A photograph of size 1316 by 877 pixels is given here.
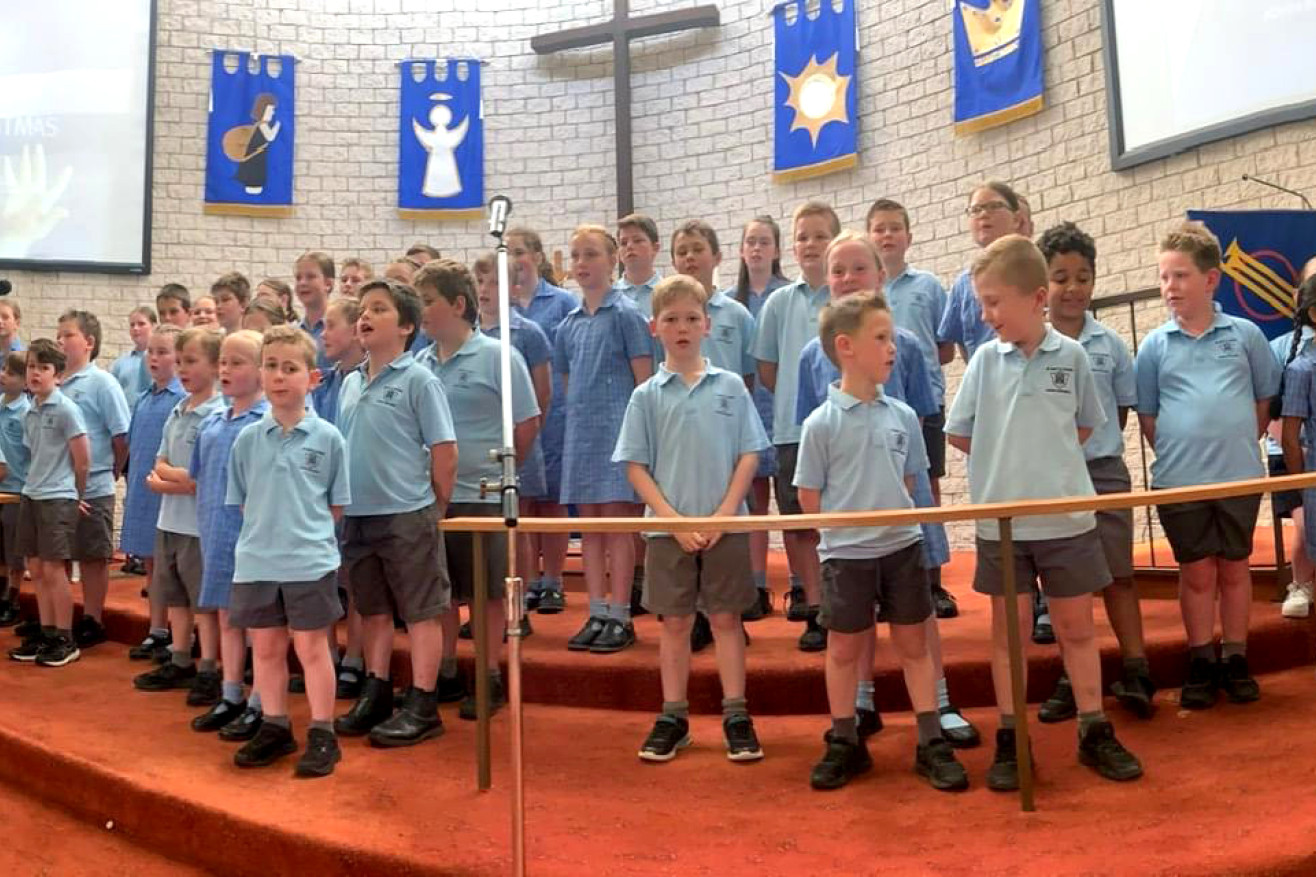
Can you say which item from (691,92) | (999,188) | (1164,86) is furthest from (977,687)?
(691,92)

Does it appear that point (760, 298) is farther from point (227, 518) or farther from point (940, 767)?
point (940, 767)

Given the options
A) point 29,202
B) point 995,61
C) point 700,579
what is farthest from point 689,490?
point 29,202

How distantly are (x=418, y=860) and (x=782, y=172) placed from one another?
6.88 meters

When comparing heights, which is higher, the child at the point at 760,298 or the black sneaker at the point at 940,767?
the child at the point at 760,298

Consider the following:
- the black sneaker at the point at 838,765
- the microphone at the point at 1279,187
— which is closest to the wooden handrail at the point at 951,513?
the black sneaker at the point at 838,765

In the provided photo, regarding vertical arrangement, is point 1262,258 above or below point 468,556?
above

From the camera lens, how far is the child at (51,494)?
4.80 m

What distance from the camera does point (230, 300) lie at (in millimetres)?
5637

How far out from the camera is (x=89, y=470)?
506cm

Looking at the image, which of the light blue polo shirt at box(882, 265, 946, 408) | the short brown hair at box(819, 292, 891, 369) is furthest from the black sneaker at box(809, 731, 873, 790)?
the light blue polo shirt at box(882, 265, 946, 408)

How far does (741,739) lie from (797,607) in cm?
106

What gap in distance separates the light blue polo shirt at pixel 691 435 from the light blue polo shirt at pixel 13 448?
3333 millimetres

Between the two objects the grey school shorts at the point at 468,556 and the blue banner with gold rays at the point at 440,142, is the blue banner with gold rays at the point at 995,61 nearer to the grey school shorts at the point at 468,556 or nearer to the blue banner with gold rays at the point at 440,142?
the blue banner with gold rays at the point at 440,142

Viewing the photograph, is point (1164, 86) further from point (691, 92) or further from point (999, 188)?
point (691, 92)
